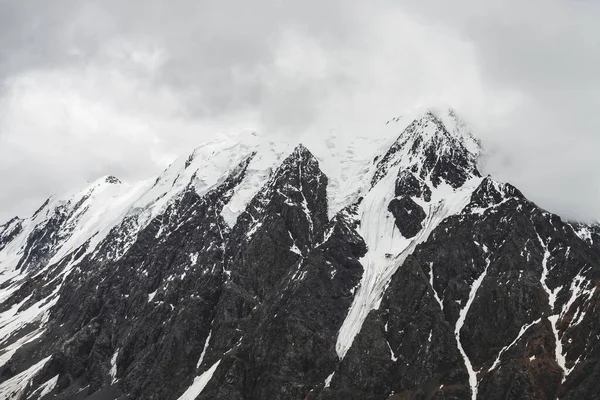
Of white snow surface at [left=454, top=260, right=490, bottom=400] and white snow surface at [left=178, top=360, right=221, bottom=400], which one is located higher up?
white snow surface at [left=454, top=260, right=490, bottom=400]

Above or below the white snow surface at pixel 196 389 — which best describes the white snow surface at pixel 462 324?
above

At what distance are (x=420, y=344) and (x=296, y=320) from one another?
4715cm

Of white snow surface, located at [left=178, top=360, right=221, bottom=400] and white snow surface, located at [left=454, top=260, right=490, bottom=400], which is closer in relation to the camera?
white snow surface, located at [left=454, top=260, right=490, bottom=400]

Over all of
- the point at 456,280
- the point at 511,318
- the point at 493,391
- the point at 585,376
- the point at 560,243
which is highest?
the point at 560,243

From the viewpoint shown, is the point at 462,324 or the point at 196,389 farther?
the point at 196,389

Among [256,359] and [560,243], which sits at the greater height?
[560,243]

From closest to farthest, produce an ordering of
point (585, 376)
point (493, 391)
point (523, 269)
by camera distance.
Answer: point (585, 376) < point (493, 391) < point (523, 269)

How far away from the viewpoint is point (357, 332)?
614ft

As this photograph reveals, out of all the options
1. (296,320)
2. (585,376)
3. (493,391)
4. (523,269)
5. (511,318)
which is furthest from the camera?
(296,320)

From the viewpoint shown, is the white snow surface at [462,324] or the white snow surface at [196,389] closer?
the white snow surface at [462,324]

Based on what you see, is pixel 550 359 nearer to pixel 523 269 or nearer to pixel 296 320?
pixel 523 269

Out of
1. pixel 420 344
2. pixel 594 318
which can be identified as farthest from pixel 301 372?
pixel 594 318

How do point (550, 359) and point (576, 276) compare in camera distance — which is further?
point (576, 276)

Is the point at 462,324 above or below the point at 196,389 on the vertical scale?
above
